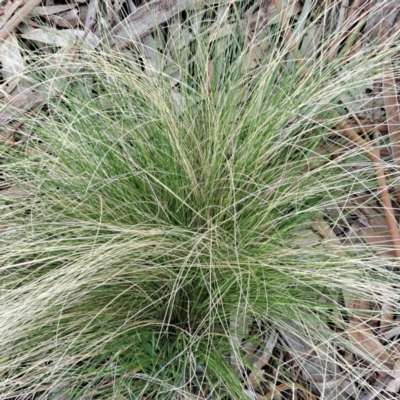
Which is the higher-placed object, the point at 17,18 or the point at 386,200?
the point at 17,18

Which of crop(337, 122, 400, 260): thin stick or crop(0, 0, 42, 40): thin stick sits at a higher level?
crop(0, 0, 42, 40): thin stick

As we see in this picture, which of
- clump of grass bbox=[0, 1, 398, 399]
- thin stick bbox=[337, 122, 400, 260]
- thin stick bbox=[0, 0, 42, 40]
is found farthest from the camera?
thin stick bbox=[0, 0, 42, 40]

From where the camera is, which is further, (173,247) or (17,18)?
(17,18)

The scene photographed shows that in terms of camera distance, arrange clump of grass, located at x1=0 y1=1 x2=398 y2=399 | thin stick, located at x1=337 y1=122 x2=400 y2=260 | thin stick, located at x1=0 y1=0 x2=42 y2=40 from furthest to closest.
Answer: thin stick, located at x1=0 y1=0 x2=42 y2=40 < thin stick, located at x1=337 y1=122 x2=400 y2=260 < clump of grass, located at x1=0 y1=1 x2=398 y2=399

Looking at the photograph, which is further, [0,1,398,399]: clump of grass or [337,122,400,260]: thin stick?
[337,122,400,260]: thin stick

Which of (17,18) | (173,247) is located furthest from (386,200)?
(17,18)

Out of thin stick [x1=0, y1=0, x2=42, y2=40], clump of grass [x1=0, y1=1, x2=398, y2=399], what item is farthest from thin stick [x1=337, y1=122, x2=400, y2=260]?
thin stick [x1=0, y1=0, x2=42, y2=40]

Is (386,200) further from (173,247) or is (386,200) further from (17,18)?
(17,18)

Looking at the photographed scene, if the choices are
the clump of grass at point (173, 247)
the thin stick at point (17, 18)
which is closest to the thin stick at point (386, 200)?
→ the clump of grass at point (173, 247)

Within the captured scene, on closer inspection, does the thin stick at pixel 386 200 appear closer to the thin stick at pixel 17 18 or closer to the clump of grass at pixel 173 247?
the clump of grass at pixel 173 247

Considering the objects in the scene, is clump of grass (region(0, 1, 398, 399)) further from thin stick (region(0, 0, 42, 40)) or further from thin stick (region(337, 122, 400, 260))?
thin stick (region(0, 0, 42, 40))
